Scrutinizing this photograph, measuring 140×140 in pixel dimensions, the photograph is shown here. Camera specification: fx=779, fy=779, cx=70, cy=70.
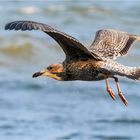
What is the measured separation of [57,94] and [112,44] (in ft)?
14.7

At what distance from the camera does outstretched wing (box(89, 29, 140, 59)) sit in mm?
7316

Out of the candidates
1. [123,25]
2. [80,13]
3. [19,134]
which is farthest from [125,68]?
[80,13]

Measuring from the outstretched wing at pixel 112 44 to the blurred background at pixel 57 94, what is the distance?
8.09ft

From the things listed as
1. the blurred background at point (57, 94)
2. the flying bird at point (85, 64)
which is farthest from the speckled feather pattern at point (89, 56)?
the blurred background at point (57, 94)

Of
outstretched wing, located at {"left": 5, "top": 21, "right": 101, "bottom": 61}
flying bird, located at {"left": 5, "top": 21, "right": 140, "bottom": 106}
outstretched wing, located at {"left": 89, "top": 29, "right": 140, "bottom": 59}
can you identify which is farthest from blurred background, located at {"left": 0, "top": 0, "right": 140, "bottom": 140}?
outstretched wing, located at {"left": 5, "top": 21, "right": 101, "bottom": 61}

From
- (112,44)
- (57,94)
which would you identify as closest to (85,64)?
(112,44)

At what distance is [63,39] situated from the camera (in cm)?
662

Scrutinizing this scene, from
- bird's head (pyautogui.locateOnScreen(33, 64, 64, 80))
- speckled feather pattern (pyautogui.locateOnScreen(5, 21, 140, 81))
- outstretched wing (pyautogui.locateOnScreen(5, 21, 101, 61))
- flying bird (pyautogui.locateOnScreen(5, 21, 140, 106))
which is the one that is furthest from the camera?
bird's head (pyautogui.locateOnScreen(33, 64, 64, 80))

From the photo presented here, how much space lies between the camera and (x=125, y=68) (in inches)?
258

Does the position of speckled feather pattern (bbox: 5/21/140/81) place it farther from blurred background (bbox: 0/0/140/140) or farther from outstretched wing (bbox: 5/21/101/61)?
blurred background (bbox: 0/0/140/140)

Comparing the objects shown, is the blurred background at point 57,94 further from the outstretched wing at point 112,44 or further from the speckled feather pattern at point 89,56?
the speckled feather pattern at point 89,56

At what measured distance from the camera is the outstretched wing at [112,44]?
7316mm

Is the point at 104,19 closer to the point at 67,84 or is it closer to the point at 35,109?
the point at 67,84

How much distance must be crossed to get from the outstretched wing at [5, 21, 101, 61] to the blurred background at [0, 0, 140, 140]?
3.12 m
